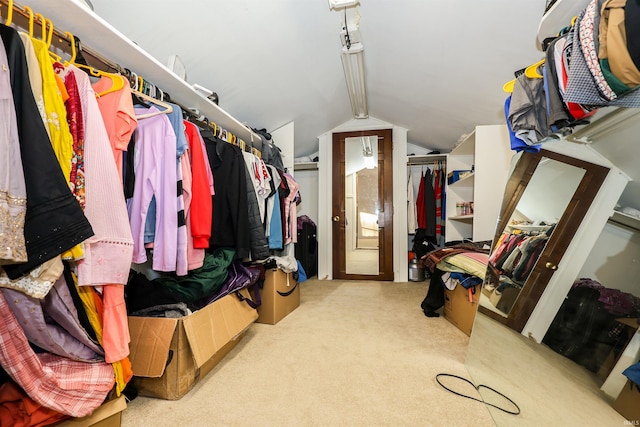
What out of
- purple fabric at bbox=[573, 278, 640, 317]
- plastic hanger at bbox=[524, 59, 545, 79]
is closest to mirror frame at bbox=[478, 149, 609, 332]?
purple fabric at bbox=[573, 278, 640, 317]

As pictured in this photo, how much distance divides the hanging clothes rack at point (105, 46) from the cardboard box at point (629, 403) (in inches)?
78.1

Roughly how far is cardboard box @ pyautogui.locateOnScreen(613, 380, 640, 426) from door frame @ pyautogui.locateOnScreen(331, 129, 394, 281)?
9.58 feet

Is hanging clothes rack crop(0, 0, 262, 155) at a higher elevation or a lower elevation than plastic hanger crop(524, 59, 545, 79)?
higher

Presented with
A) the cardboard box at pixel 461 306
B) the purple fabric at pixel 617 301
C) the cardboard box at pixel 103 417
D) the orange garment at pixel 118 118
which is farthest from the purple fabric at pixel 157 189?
the cardboard box at pixel 461 306

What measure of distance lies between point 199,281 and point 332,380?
2.83 ft

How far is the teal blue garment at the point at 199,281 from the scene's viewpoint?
1.36 meters

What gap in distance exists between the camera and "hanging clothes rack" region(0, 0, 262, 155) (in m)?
0.86

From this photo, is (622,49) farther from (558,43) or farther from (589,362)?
(589,362)

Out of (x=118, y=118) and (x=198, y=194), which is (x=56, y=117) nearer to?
(x=118, y=118)

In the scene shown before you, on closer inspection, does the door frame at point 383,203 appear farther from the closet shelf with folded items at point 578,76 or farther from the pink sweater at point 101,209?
the pink sweater at point 101,209

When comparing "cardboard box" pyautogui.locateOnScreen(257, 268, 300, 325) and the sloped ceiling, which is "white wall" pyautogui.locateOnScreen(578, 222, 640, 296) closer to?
the sloped ceiling

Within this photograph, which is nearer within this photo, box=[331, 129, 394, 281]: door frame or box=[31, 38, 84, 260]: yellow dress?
box=[31, 38, 84, 260]: yellow dress

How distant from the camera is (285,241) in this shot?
91.1 inches

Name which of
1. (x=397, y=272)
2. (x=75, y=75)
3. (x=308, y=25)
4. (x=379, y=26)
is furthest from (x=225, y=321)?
(x=397, y=272)
